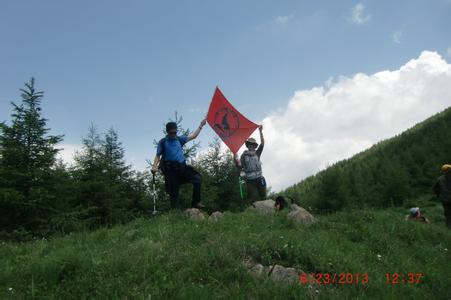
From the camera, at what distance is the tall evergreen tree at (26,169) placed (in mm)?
12675

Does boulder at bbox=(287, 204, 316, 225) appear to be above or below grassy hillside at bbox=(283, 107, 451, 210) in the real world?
below

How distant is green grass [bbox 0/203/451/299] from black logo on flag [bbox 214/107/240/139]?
365 centimetres

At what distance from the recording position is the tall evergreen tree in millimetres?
12675

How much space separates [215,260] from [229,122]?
6817 millimetres

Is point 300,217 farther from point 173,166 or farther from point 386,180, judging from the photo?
point 386,180

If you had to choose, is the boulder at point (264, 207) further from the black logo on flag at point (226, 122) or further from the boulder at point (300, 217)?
the black logo on flag at point (226, 122)

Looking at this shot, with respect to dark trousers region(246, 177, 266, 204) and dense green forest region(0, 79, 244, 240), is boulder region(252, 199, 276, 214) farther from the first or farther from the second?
dense green forest region(0, 79, 244, 240)

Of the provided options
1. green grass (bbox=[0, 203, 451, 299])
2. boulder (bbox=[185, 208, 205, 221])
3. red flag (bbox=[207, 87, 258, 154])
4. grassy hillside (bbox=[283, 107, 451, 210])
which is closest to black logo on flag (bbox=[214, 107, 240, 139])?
red flag (bbox=[207, 87, 258, 154])

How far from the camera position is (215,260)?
5.05 metres

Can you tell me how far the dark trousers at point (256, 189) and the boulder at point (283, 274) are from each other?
550 centimetres
